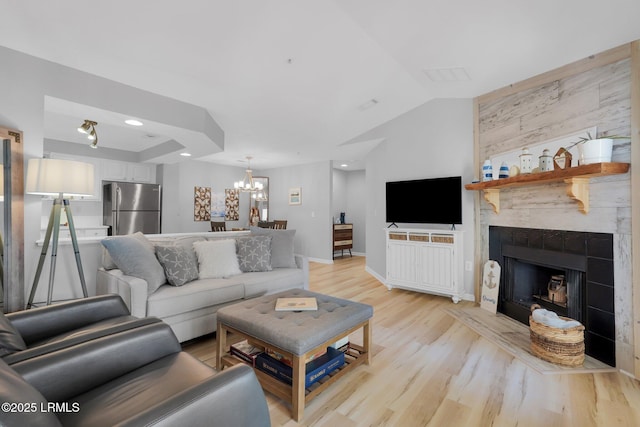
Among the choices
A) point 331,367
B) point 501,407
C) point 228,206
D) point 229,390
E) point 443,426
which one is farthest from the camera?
point 228,206

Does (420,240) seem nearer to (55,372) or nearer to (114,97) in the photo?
(55,372)

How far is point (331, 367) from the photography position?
1.83 m

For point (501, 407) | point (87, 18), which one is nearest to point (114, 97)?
point (87, 18)

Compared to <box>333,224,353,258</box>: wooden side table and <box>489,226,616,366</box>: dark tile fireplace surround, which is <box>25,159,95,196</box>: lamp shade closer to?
<box>489,226,616,366</box>: dark tile fireplace surround

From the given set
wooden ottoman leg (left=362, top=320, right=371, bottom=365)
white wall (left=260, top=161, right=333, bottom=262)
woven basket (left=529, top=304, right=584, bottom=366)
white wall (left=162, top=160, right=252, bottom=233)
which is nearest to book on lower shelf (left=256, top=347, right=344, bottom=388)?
wooden ottoman leg (left=362, top=320, right=371, bottom=365)

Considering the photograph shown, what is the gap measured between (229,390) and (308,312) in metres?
1.00

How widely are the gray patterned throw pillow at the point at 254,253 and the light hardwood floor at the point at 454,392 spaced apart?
31.6 inches

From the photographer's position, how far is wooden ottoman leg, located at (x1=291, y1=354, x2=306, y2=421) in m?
1.52

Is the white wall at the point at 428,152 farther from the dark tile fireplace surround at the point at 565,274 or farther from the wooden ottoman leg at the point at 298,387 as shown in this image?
the wooden ottoman leg at the point at 298,387

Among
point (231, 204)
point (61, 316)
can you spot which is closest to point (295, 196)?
point (231, 204)

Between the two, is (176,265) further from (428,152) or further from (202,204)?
(202,204)

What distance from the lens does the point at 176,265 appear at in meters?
2.51

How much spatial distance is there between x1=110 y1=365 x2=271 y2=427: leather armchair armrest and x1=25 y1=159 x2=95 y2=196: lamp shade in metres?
2.11

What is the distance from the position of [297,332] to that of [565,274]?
2576mm
